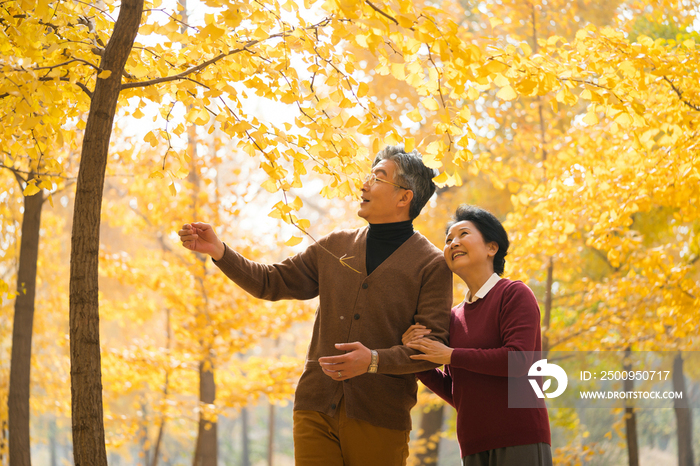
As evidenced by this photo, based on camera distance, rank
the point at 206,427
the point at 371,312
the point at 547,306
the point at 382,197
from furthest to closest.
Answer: the point at 206,427 < the point at 547,306 < the point at 382,197 < the point at 371,312

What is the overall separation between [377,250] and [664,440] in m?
7.91

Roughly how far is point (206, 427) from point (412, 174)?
4433mm

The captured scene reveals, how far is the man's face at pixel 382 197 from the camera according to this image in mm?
2146

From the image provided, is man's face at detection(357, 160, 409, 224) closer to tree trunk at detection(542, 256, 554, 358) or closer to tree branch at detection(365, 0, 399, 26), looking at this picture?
tree branch at detection(365, 0, 399, 26)

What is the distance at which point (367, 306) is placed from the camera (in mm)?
2041

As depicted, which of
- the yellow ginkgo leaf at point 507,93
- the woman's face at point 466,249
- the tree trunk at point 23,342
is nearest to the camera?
the yellow ginkgo leaf at point 507,93

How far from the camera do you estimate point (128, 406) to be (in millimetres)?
13969

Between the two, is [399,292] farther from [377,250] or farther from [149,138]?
[149,138]

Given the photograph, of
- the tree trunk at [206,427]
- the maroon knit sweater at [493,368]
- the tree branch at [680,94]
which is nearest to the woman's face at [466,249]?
the maroon knit sweater at [493,368]

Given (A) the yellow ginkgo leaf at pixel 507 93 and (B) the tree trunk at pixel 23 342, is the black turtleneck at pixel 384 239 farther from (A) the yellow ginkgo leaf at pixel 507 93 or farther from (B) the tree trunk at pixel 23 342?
(B) the tree trunk at pixel 23 342

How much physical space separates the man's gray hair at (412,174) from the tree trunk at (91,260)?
3.51 feet

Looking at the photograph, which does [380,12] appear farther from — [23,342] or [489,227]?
[23,342]

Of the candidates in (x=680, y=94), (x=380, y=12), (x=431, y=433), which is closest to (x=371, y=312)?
(x=380, y=12)

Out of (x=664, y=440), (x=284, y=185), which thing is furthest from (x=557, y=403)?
(x=284, y=185)
